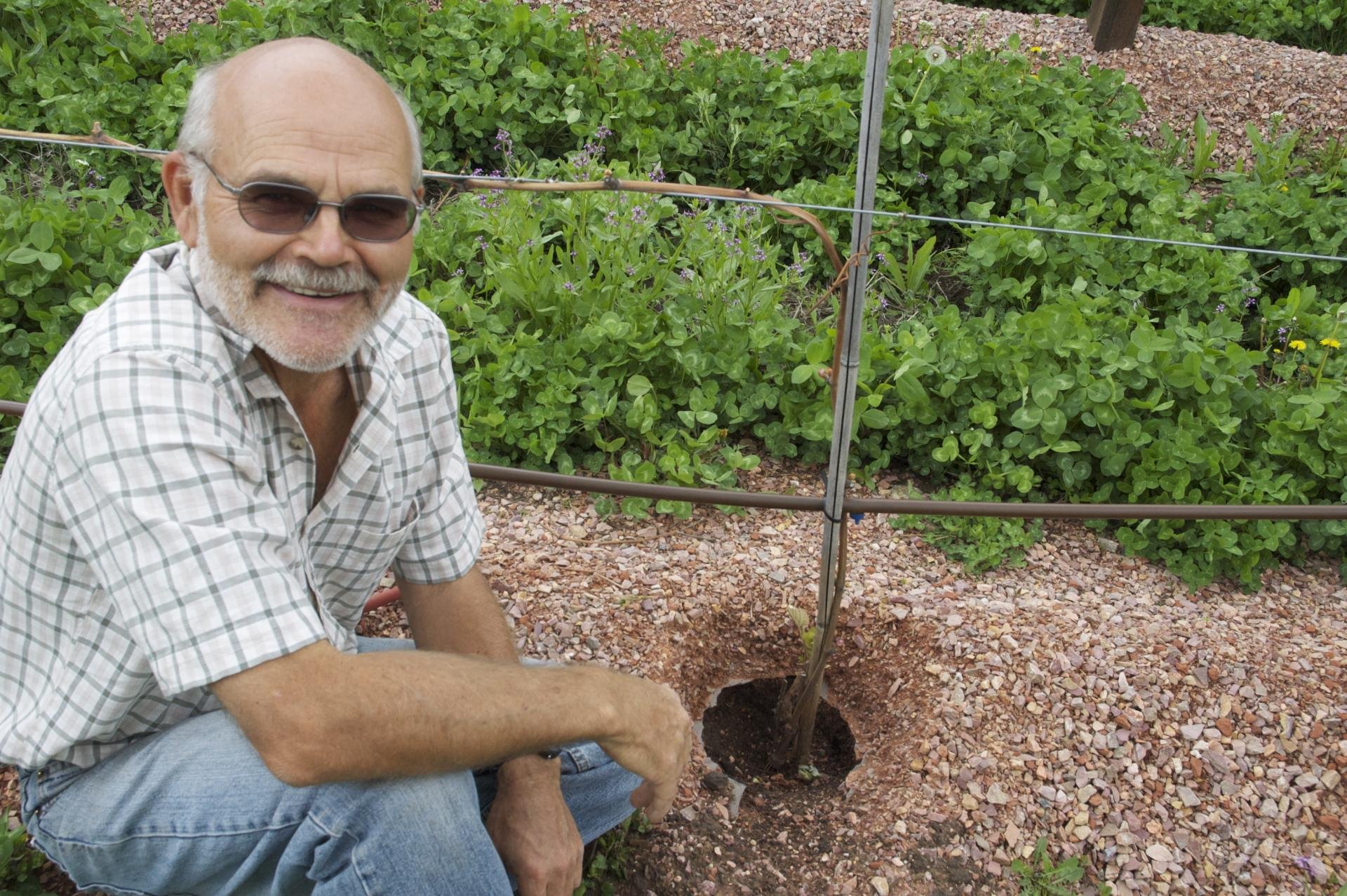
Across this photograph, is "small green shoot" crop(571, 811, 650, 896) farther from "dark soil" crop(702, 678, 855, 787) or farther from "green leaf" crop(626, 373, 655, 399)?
"green leaf" crop(626, 373, 655, 399)

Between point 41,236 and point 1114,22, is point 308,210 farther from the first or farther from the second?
point 1114,22

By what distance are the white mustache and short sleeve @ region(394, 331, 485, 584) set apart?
282 millimetres

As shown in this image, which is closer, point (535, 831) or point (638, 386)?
point (535, 831)

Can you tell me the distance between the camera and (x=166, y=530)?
4.77 ft

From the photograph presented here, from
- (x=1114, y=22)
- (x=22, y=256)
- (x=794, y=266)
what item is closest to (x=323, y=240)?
(x=22, y=256)

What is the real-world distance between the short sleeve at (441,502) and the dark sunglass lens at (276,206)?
0.37 meters

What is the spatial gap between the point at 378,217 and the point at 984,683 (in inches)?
68.6

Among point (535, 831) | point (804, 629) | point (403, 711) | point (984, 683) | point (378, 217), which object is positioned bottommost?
point (984, 683)

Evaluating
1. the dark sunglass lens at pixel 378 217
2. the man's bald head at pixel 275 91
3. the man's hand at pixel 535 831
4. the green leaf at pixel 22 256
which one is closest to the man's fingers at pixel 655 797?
the man's hand at pixel 535 831

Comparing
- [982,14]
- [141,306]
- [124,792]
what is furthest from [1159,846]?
[982,14]

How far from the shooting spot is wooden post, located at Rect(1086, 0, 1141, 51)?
17.2ft

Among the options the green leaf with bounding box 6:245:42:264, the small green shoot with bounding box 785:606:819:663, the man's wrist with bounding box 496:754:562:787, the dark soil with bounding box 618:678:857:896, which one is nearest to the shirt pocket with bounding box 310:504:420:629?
the man's wrist with bounding box 496:754:562:787

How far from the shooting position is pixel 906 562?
303 centimetres

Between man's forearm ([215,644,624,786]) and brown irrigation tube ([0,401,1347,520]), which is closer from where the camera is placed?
man's forearm ([215,644,624,786])
